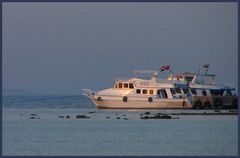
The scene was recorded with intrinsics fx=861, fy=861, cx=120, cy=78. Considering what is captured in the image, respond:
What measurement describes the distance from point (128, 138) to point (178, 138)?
2625 mm

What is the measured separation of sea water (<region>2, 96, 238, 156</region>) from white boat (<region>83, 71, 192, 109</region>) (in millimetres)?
13177

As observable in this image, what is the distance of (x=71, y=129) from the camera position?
50.9m

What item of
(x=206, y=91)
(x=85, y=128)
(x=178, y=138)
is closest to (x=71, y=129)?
(x=85, y=128)

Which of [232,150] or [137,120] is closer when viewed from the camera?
[232,150]

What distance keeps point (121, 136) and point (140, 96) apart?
30151 mm

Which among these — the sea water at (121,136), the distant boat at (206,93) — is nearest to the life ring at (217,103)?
the distant boat at (206,93)

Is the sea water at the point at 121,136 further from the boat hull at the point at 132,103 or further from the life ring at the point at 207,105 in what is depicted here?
the life ring at the point at 207,105

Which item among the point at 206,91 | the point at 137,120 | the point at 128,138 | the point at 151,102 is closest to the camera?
the point at 128,138

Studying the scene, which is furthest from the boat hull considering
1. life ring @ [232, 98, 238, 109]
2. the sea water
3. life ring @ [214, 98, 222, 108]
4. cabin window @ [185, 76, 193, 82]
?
the sea water

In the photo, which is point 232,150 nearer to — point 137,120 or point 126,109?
point 137,120

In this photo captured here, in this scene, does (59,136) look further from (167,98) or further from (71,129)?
(167,98)

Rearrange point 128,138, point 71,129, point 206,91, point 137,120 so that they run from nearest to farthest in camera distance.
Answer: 1. point 128,138
2. point 71,129
3. point 137,120
4. point 206,91

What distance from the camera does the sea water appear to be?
38.3 m

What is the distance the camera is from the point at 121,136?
46000mm
